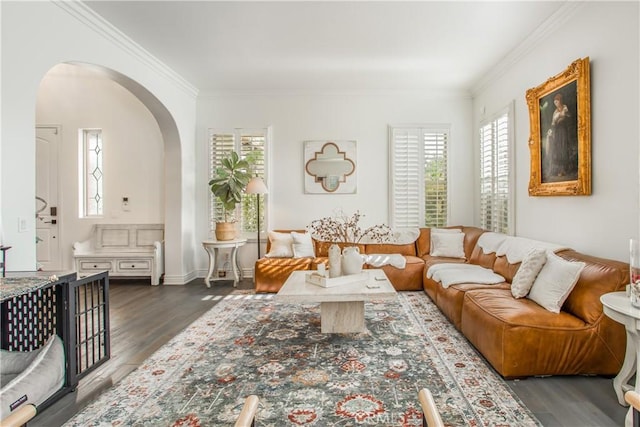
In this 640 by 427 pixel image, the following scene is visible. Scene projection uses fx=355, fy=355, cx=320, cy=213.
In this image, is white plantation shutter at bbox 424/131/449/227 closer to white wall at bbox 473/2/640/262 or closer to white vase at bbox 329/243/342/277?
white wall at bbox 473/2/640/262

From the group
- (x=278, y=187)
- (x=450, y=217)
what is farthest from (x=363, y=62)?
(x=450, y=217)

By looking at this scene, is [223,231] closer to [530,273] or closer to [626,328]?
[530,273]

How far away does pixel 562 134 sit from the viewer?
11.0 ft

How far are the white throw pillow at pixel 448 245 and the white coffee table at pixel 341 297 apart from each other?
2039mm

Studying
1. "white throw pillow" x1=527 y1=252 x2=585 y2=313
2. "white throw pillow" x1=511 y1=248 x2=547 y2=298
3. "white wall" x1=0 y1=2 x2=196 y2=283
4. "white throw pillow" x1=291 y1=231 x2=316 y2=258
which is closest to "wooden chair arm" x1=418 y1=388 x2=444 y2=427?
"white throw pillow" x1=527 y1=252 x2=585 y2=313

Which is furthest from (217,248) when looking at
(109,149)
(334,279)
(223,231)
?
(334,279)

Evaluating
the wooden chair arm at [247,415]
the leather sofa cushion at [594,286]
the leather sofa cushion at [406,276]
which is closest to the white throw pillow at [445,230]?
the leather sofa cushion at [406,276]

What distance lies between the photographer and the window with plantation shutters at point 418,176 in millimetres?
5758

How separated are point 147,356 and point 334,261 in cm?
177

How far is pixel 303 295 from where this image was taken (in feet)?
9.77

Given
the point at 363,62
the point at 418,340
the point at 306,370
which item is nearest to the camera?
the point at 306,370

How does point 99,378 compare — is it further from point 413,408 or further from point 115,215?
point 115,215

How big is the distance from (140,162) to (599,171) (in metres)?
6.04

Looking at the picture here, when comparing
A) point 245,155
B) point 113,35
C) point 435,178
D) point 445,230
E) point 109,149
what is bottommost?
point 445,230
